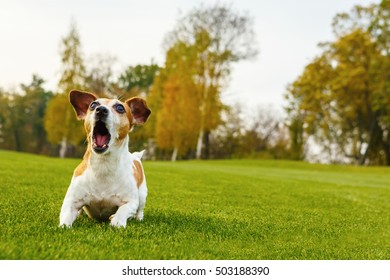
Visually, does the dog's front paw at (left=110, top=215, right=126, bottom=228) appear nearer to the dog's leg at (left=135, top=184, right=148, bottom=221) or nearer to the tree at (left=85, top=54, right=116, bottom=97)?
the dog's leg at (left=135, top=184, right=148, bottom=221)

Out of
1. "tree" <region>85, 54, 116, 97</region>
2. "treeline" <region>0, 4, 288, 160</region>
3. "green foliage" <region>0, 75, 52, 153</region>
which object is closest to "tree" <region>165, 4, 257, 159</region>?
"treeline" <region>0, 4, 288, 160</region>

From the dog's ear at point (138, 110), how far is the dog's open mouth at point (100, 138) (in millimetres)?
533

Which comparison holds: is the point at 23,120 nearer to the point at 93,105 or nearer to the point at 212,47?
the point at 212,47

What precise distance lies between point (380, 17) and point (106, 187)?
48403 millimetres

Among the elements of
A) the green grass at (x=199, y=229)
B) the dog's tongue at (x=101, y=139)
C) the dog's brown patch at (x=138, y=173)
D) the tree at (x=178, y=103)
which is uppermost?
the tree at (x=178, y=103)

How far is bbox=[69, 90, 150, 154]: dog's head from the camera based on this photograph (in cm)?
472

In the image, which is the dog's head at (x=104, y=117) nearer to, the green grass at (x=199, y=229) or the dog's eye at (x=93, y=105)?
the dog's eye at (x=93, y=105)

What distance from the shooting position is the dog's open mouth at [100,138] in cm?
476

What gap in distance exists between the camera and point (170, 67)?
47.5 m

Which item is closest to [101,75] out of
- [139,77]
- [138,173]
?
[139,77]

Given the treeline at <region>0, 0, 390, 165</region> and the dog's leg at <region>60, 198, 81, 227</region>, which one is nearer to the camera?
the dog's leg at <region>60, 198, 81, 227</region>

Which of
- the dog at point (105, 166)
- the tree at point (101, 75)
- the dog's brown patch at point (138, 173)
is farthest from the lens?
the tree at point (101, 75)

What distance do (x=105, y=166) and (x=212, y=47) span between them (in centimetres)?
4058

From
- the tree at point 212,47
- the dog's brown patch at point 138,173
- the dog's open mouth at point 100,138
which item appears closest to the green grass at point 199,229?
the dog's brown patch at point 138,173
